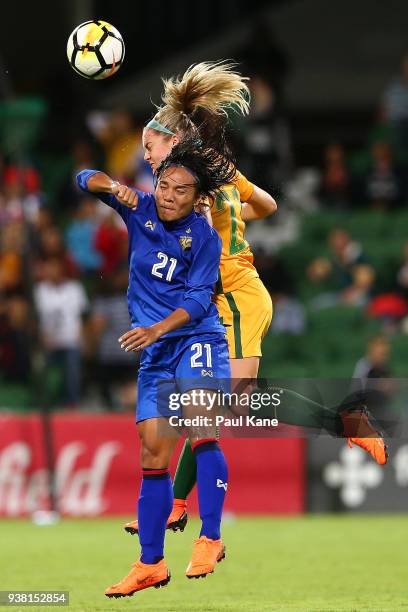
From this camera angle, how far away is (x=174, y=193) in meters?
7.32

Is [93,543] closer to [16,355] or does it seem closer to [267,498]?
[267,498]

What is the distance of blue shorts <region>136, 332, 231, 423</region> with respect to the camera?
732 cm

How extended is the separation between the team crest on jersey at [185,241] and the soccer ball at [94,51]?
108cm

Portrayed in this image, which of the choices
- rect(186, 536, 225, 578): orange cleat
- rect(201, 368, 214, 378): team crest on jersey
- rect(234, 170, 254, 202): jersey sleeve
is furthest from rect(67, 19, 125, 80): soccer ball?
rect(186, 536, 225, 578): orange cleat

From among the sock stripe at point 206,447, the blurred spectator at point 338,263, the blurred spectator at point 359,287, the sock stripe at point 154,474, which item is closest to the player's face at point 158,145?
the sock stripe at point 206,447

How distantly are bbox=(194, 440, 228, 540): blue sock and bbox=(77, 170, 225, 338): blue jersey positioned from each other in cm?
64

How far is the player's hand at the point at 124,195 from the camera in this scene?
284 inches

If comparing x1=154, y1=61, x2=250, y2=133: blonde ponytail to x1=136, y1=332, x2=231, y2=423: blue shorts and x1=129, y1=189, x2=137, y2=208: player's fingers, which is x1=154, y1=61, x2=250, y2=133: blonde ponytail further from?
x1=136, y1=332, x2=231, y2=423: blue shorts

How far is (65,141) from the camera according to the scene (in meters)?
20.5

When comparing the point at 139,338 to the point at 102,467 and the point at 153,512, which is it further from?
the point at 102,467

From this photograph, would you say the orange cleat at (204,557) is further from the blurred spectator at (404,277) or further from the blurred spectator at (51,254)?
the blurred spectator at (404,277)

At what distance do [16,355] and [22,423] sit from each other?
133 centimetres

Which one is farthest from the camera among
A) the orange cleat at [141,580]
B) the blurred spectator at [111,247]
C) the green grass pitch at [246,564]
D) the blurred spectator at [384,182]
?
the blurred spectator at [384,182]

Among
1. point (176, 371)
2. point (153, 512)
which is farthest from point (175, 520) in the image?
point (176, 371)
